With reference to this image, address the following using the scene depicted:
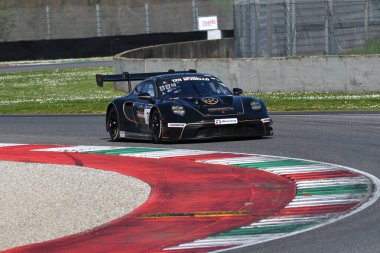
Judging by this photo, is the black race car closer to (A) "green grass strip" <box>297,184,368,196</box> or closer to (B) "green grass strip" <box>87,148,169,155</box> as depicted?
(B) "green grass strip" <box>87,148,169,155</box>

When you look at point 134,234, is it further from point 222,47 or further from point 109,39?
point 109,39

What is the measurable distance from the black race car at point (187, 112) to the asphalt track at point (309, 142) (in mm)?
207

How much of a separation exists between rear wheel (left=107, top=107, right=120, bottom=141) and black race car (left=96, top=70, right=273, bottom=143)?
2.0 inches

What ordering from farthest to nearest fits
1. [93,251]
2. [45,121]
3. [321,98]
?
[321,98], [45,121], [93,251]

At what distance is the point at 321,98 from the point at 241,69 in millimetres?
2704

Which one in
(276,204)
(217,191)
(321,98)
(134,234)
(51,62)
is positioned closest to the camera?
(134,234)

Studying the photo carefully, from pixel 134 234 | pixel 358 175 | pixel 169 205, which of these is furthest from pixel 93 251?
pixel 358 175

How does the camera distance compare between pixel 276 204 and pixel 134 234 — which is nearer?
pixel 134 234

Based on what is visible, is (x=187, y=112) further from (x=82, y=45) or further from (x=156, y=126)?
(x=82, y=45)

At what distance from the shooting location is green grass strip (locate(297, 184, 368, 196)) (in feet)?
38.8

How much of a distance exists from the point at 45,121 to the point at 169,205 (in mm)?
13051

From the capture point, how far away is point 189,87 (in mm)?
18516

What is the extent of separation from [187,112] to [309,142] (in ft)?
6.46

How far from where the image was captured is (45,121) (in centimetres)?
2411
